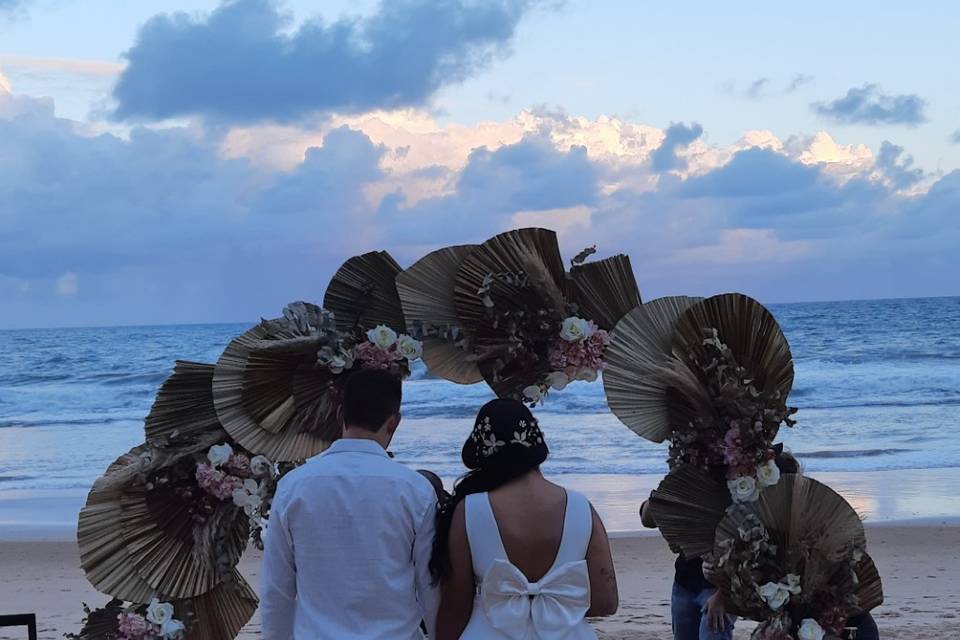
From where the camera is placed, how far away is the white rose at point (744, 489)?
13.0ft

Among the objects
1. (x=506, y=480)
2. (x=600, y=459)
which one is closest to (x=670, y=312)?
(x=506, y=480)

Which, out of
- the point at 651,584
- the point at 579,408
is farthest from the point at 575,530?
the point at 579,408

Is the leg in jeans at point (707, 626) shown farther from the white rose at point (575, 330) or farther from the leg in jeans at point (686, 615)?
the white rose at point (575, 330)

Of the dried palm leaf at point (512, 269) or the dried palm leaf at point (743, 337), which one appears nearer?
the dried palm leaf at point (743, 337)

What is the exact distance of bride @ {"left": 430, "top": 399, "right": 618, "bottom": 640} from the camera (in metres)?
3.10

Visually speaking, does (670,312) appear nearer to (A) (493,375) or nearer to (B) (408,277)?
(A) (493,375)

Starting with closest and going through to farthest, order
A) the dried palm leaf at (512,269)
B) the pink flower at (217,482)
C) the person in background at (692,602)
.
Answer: the dried palm leaf at (512,269) → the pink flower at (217,482) → the person in background at (692,602)

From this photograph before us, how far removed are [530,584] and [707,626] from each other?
64.5 inches

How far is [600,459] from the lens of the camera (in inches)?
595

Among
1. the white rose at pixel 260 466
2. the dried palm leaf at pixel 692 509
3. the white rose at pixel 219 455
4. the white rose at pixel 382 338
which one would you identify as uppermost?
the white rose at pixel 382 338

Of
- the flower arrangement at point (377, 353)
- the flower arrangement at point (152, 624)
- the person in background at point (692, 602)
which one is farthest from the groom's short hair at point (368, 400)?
the person in background at point (692, 602)

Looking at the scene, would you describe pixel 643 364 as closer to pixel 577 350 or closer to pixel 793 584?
pixel 577 350

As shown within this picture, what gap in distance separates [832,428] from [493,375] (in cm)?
1540

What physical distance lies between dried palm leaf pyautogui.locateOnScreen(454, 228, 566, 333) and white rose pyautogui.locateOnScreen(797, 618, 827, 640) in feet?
4.56
